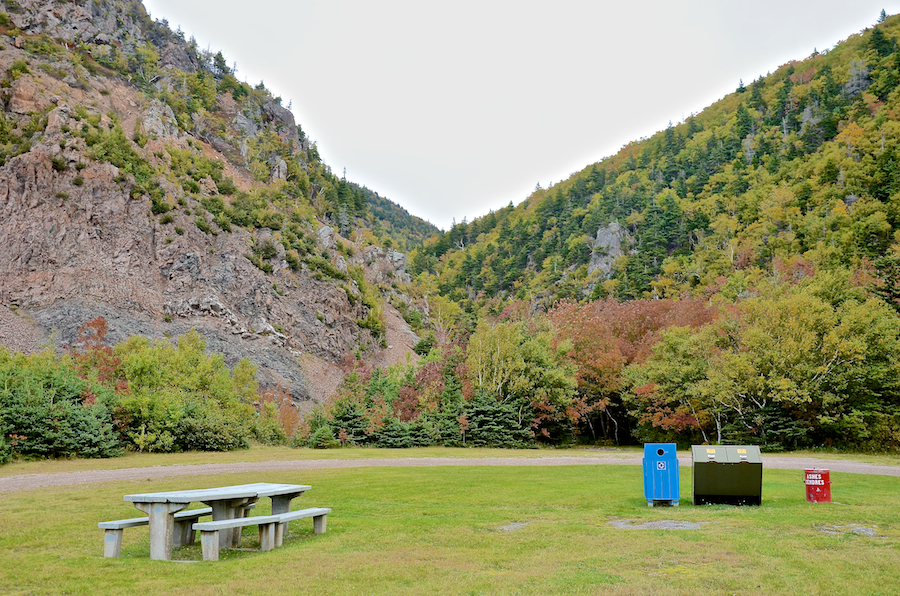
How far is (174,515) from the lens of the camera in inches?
365

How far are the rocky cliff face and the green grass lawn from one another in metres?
49.9

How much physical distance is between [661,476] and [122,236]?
2549 inches

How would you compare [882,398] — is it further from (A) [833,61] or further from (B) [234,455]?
(A) [833,61]

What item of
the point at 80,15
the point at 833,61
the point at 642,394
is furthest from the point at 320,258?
the point at 833,61

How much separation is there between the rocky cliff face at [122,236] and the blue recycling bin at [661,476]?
54.1m

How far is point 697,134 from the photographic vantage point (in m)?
150

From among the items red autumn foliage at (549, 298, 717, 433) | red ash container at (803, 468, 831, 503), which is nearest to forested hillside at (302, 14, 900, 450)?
red autumn foliage at (549, 298, 717, 433)

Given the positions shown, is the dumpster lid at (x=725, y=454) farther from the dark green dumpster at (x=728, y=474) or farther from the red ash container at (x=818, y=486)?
the red ash container at (x=818, y=486)

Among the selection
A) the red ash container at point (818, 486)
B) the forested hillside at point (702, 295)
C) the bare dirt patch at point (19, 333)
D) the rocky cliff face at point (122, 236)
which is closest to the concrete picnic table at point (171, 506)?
the red ash container at point (818, 486)

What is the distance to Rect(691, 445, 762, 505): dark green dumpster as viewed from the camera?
1248 centimetres

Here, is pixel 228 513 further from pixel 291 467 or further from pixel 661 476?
pixel 291 467

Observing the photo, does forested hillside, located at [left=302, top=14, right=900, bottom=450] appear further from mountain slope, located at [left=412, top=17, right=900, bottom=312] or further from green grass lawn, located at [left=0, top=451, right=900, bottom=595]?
green grass lawn, located at [left=0, top=451, right=900, bottom=595]

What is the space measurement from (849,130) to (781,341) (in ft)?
250

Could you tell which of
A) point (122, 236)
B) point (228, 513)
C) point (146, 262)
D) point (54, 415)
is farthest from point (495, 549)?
point (122, 236)
